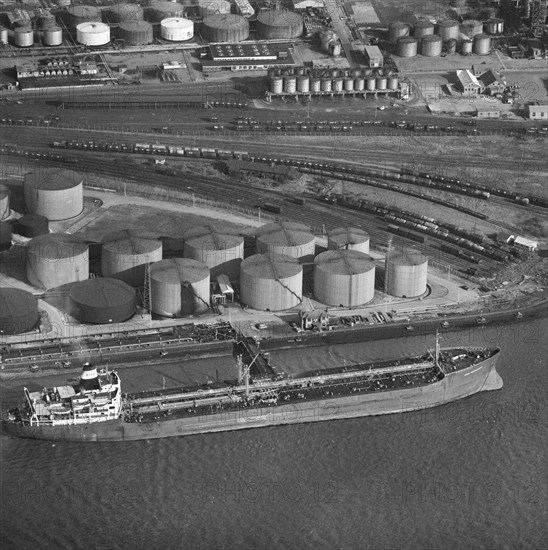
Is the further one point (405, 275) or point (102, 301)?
point (405, 275)

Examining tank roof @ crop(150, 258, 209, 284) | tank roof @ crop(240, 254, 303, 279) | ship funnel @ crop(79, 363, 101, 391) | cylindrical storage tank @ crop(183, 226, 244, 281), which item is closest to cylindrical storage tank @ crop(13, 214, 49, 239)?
cylindrical storage tank @ crop(183, 226, 244, 281)

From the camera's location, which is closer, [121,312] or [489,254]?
[121,312]

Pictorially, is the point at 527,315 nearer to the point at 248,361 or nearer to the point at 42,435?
the point at 248,361

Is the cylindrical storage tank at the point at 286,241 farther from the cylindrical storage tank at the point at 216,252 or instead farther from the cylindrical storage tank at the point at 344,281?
the cylindrical storage tank at the point at 344,281

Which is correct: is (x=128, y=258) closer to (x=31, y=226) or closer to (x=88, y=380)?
(x=31, y=226)

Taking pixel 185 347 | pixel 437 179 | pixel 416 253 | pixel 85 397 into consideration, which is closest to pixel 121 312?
pixel 185 347

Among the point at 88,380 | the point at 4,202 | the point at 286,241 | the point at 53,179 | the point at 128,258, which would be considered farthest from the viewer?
the point at 53,179

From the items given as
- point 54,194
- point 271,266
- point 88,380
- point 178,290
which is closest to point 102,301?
point 178,290
